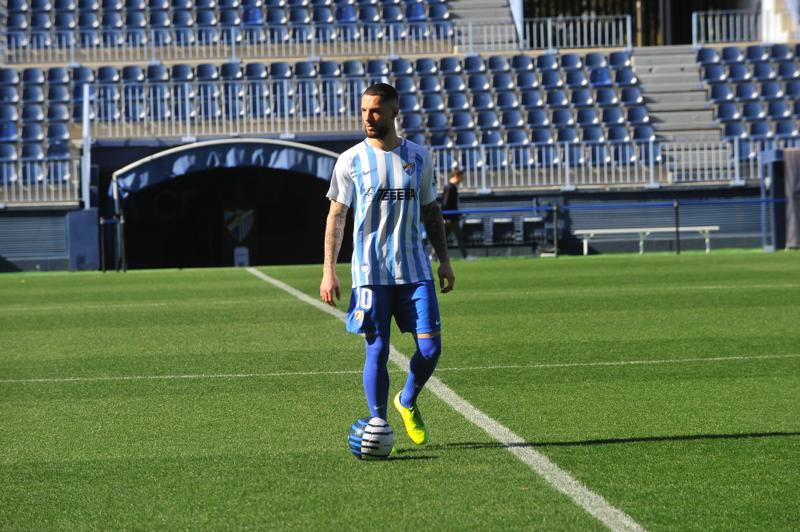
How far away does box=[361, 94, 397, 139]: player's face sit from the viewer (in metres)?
6.24

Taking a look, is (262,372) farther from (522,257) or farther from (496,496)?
(522,257)

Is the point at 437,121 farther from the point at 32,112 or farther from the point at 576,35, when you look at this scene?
the point at 576,35

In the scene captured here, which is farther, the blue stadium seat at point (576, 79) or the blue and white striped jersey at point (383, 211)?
the blue stadium seat at point (576, 79)

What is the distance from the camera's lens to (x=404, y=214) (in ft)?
21.0

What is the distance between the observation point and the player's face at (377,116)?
6242mm

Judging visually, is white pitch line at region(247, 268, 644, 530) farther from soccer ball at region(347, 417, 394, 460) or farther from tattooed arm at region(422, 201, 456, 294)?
tattooed arm at region(422, 201, 456, 294)

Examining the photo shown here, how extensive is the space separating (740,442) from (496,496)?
5.57 ft

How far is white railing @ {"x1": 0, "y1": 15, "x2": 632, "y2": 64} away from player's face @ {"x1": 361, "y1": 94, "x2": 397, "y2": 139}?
93.5ft

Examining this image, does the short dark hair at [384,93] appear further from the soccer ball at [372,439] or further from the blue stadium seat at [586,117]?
the blue stadium seat at [586,117]

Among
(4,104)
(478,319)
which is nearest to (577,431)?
(478,319)

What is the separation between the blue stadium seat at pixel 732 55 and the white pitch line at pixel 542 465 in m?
27.5

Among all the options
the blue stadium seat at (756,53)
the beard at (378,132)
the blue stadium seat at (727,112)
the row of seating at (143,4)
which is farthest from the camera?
the row of seating at (143,4)

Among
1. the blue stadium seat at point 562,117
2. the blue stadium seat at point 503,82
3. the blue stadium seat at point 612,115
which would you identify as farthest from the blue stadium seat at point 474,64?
the blue stadium seat at point 612,115

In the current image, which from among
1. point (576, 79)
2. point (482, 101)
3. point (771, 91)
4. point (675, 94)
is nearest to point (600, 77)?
point (576, 79)
